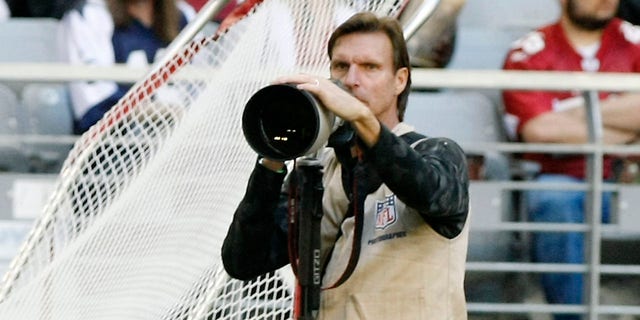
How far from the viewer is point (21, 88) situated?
506 centimetres

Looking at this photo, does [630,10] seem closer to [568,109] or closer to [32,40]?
[568,109]

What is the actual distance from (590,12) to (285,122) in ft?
9.69

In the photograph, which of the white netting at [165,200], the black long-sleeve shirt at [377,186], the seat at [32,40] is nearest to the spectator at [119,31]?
the seat at [32,40]

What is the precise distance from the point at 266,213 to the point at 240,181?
2.08ft

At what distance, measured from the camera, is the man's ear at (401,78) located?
9.15 ft

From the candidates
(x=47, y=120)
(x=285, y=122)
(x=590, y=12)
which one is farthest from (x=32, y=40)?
(x=285, y=122)

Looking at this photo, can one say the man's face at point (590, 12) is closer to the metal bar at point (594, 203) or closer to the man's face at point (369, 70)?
the metal bar at point (594, 203)

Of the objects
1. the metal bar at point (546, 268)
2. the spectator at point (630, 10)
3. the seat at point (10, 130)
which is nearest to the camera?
the metal bar at point (546, 268)

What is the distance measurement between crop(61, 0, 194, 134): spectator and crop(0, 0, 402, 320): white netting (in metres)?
1.59

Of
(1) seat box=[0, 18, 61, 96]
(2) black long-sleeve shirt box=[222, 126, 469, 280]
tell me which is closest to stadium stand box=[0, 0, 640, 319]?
(1) seat box=[0, 18, 61, 96]

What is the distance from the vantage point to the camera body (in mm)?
2355

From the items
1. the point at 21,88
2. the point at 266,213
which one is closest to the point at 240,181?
the point at 266,213

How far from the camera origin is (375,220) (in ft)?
8.98

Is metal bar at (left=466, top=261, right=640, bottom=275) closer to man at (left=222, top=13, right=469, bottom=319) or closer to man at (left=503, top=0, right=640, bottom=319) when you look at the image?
man at (left=503, top=0, right=640, bottom=319)
